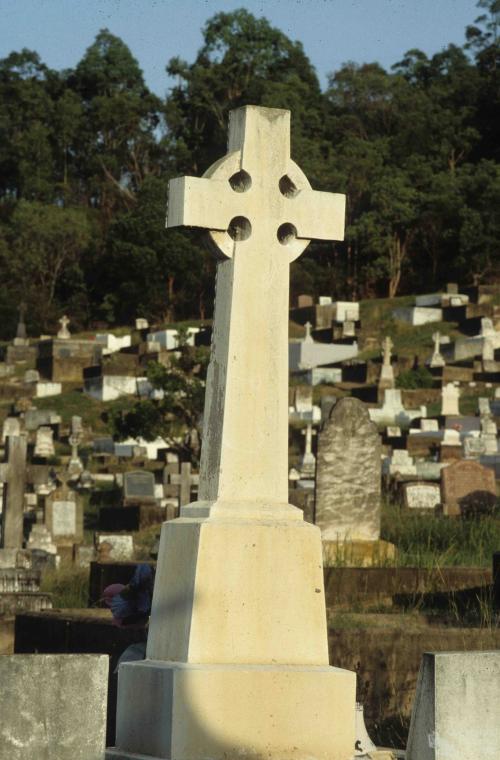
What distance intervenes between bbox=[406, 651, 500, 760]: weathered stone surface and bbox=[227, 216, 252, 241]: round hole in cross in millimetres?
1906

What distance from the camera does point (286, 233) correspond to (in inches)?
253

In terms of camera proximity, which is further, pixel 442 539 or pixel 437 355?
pixel 437 355

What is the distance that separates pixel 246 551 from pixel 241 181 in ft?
4.56

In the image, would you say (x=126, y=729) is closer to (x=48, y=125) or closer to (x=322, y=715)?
(x=322, y=715)

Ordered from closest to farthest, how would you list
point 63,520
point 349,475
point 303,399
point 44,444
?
point 349,475 < point 63,520 < point 44,444 < point 303,399

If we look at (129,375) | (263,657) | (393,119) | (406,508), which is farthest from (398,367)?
(263,657)

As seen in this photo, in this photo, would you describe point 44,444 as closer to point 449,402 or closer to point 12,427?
point 12,427

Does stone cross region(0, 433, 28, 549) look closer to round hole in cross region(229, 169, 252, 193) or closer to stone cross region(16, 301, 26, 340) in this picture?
round hole in cross region(229, 169, 252, 193)

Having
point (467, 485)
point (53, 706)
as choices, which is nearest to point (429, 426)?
point (467, 485)

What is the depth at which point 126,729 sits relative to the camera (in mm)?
5754

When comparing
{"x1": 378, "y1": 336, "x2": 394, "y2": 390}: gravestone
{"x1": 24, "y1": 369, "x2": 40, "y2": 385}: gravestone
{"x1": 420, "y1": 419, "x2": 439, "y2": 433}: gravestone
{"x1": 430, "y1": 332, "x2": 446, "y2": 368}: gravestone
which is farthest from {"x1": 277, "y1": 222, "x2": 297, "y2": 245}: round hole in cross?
{"x1": 24, "y1": 369, "x2": 40, "y2": 385}: gravestone

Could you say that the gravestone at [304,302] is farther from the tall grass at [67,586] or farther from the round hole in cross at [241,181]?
the round hole in cross at [241,181]

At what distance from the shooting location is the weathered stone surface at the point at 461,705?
4.98 metres

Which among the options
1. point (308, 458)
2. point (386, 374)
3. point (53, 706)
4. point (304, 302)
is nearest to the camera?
point (53, 706)
